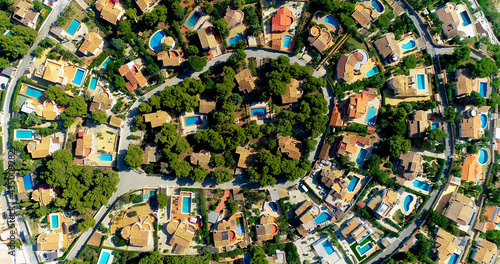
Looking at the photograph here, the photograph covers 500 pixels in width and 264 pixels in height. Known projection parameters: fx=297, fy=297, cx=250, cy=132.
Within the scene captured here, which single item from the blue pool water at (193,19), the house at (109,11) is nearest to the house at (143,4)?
the house at (109,11)

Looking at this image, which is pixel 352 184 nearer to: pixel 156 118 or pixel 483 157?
pixel 483 157

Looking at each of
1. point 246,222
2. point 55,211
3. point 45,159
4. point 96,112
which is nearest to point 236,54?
point 96,112

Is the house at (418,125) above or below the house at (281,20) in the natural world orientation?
below

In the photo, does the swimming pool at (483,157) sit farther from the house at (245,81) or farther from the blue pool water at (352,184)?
the house at (245,81)

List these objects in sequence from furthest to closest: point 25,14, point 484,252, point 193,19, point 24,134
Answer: point 193,19, point 24,134, point 25,14, point 484,252

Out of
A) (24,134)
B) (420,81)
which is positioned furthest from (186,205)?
(420,81)

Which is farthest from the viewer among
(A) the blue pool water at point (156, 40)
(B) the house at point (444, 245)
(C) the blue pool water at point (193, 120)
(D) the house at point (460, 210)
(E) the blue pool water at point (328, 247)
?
(A) the blue pool water at point (156, 40)

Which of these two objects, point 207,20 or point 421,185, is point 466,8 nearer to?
point 421,185
